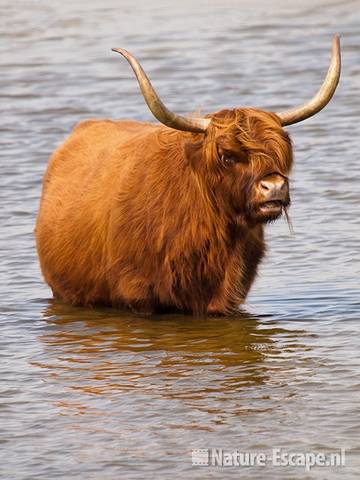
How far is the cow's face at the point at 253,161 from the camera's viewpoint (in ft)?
28.8

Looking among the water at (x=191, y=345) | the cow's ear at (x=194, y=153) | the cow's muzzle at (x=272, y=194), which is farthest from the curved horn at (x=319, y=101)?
the water at (x=191, y=345)

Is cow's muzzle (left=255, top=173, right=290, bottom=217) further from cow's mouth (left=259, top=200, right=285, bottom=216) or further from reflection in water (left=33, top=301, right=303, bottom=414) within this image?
reflection in water (left=33, top=301, right=303, bottom=414)

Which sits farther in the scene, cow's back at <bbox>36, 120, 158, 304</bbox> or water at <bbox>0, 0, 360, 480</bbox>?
cow's back at <bbox>36, 120, 158, 304</bbox>

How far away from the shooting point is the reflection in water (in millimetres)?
8188

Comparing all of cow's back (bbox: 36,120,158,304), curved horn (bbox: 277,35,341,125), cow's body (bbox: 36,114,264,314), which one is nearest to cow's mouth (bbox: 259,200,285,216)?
cow's body (bbox: 36,114,264,314)

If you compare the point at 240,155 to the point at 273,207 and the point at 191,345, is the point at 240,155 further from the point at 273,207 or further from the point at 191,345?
the point at 191,345

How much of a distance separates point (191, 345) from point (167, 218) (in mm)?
756

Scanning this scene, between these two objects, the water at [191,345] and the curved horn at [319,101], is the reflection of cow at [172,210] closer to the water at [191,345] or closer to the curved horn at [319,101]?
the curved horn at [319,101]

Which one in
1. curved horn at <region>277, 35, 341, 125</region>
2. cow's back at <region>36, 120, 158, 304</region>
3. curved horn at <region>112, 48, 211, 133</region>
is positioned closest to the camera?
curved horn at <region>112, 48, 211, 133</region>

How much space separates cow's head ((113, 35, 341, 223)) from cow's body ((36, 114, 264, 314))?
6.5 inches

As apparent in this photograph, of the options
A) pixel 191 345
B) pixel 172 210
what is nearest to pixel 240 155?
pixel 172 210

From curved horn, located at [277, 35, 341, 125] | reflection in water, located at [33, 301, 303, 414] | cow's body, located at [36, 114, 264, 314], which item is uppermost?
curved horn, located at [277, 35, 341, 125]

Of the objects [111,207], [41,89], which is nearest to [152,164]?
[111,207]

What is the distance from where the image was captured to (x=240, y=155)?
8883mm
